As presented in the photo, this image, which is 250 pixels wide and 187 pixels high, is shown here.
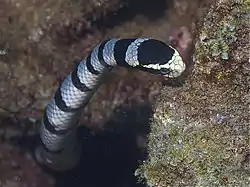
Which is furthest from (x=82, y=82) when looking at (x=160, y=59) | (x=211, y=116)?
(x=211, y=116)

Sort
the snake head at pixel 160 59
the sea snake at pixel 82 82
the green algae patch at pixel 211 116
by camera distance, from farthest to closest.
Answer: the sea snake at pixel 82 82 → the snake head at pixel 160 59 → the green algae patch at pixel 211 116

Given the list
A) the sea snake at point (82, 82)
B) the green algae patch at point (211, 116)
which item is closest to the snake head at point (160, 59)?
the sea snake at point (82, 82)

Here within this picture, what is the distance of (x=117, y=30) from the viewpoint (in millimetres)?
4027

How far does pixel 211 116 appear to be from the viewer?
205 centimetres

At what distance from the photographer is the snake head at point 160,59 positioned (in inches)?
105

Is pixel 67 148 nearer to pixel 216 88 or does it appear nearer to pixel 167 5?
pixel 167 5

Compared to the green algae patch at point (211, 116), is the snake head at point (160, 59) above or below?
below

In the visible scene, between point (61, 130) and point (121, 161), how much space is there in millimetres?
883

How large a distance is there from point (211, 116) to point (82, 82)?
1773 millimetres

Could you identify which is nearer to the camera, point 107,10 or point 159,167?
point 159,167

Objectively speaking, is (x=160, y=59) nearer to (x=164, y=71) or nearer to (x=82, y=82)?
(x=164, y=71)

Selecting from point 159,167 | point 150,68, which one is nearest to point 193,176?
point 159,167

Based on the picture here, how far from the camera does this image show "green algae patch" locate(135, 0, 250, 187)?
6.37 feet

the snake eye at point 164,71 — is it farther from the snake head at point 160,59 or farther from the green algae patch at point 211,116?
the green algae patch at point 211,116
